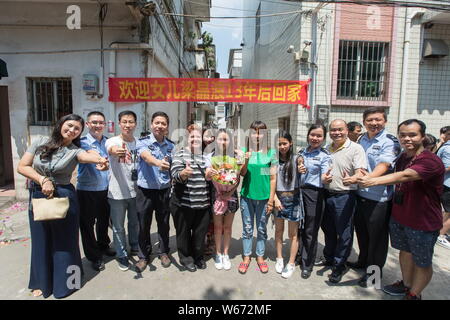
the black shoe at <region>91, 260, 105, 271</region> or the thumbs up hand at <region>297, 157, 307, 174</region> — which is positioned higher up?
the thumbs up hand at <region>297, 157, 307, 174</region>

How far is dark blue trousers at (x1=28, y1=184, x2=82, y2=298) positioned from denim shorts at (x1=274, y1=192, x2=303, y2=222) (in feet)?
7.16

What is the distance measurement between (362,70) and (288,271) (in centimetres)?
578

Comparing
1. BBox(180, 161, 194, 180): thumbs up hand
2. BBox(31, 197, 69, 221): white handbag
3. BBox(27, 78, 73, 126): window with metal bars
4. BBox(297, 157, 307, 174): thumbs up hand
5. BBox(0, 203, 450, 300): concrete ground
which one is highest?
BBox(27, 78, 73, 126): window with metal bars

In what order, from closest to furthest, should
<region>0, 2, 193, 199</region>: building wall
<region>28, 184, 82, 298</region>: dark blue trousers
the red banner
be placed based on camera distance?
<region>28, 184, 82, 298</region>: dark blue trousers < <region>0, 2, 193, 199</region>: building wall < the red banner

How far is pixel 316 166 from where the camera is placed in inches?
113

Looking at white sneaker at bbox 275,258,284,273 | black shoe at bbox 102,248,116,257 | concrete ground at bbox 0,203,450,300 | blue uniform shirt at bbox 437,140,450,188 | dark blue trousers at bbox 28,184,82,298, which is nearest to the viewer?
dark blue trousers at bbox 28,184,82,298

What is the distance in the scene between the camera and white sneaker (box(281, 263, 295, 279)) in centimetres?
297

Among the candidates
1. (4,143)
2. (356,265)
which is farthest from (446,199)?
(4,143)

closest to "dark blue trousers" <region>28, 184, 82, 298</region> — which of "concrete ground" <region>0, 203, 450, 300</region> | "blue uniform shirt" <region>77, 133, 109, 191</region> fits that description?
"concrete ground" <region>0, 203, 450, 300</region>

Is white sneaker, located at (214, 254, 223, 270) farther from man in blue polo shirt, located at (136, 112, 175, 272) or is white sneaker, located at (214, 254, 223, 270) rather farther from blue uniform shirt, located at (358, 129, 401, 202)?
blue uniform shirt, located at (358, 129, 401, 202)

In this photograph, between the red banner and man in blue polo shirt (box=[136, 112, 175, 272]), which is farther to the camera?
the red banner

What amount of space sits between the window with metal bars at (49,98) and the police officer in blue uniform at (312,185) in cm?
477
